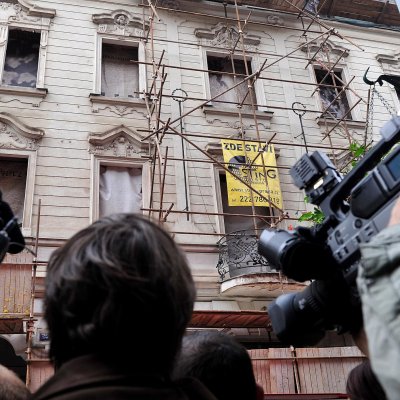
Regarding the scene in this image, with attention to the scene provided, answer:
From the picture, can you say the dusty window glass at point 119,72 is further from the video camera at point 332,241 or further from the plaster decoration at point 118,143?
the video camera at point 332,241

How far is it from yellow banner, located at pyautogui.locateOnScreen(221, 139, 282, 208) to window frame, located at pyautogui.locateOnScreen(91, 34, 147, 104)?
2338 millimetres

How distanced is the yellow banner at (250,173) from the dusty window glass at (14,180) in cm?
405

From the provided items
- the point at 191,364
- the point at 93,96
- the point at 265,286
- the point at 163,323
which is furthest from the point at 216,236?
the point at 163,323

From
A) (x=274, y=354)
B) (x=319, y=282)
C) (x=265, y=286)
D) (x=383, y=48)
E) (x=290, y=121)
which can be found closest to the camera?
(x=319, y=282)

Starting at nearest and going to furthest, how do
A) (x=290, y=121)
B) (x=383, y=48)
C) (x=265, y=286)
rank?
(x=265, y=286)
(x=290, y=121)
(x=383, y=48)

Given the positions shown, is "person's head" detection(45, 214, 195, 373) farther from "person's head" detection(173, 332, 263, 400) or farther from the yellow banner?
the yellow banner

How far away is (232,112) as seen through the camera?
34.2 ft

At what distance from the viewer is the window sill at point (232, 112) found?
33.5ft

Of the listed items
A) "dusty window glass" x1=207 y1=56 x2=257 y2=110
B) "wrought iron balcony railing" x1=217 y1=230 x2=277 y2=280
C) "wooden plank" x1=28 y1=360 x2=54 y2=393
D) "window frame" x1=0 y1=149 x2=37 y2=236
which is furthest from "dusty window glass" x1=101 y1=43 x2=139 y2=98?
"wooden plank" x1=28 y1=360 x2=54 y2=393

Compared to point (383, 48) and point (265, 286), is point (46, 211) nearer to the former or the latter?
point (265, 286)

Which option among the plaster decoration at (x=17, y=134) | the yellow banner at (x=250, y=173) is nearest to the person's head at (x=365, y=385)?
the yellow banner at (x=250, y=173)

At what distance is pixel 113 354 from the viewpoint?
106 cm

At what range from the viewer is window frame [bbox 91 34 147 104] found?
980 centimetres

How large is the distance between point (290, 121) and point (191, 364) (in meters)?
9.71
